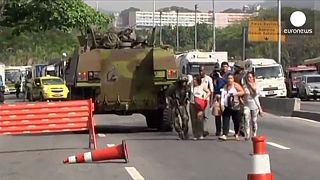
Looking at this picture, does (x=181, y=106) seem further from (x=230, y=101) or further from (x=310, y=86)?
(x=310, y=86)

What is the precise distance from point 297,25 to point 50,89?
39806 millimetres

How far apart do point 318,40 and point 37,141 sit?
79933mm

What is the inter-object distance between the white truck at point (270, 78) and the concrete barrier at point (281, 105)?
7.66 m

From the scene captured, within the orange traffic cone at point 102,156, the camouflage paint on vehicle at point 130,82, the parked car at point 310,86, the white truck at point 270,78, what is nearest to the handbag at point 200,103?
the camouflage paint on vehicle at point 130,82

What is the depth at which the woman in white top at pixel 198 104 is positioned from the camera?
→ 18781mm

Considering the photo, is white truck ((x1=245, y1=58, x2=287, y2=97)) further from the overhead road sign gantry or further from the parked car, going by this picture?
the overhead road sign gantry

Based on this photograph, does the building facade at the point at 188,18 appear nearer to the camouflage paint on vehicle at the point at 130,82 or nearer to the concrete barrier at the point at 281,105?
the concrete barrier at the point at 281,105

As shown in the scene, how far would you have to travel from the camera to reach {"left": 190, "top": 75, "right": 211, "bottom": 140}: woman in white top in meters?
18.8

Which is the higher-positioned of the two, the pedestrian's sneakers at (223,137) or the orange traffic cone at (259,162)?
the orange traffic cone at (259,162)

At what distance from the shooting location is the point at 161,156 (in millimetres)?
15320

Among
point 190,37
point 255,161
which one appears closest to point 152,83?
point 255,161

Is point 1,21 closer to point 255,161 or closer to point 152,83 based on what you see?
point 152,83

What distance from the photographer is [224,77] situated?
19.5m

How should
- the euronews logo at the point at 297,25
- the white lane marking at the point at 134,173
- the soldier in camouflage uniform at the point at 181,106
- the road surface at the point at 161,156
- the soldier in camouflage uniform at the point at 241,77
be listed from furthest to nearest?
1. the euronews logo at the point at 297,25
2. the soldier in camouflage uniform at the point at 181,106
3. the soldier in camouflage uniform at the point at 241,77
4. the road surface at the point at 161,156
5. the white lane marking at the point at 134,173
